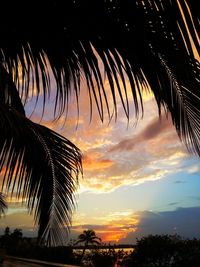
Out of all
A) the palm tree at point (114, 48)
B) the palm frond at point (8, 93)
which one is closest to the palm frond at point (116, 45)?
the palm tree at point (114, 48)

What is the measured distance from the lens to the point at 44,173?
4.21 meters

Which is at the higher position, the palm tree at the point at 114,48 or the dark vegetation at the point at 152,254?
the palm tree at the point at 114,48

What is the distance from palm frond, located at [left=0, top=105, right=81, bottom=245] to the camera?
3832mm

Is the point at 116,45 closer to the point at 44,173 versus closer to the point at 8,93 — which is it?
the point at 8,93

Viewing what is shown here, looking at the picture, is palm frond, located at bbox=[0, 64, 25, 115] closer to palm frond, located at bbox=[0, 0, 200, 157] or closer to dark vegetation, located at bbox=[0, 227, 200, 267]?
palm frond, located at bbox=[0, 0, 200, 157]

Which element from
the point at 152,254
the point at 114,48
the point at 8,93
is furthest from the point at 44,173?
the point at 152,254

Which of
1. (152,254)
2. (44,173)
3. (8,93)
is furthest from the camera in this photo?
(152,254)

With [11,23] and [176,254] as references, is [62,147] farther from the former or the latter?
[176,254]

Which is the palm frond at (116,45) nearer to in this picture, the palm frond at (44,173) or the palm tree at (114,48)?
the palm tree at (114,48)

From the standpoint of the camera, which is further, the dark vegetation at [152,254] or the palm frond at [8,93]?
the dark vegetation at [152,254]

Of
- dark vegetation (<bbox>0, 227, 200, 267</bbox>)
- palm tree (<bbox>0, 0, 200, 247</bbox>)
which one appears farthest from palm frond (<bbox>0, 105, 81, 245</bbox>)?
dark vegetation (<bbox>0, 227, 200, 267</bbox>)

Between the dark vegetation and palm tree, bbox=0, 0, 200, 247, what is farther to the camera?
the dark vegetation

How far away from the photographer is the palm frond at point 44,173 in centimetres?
383

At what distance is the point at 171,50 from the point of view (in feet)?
4.53
